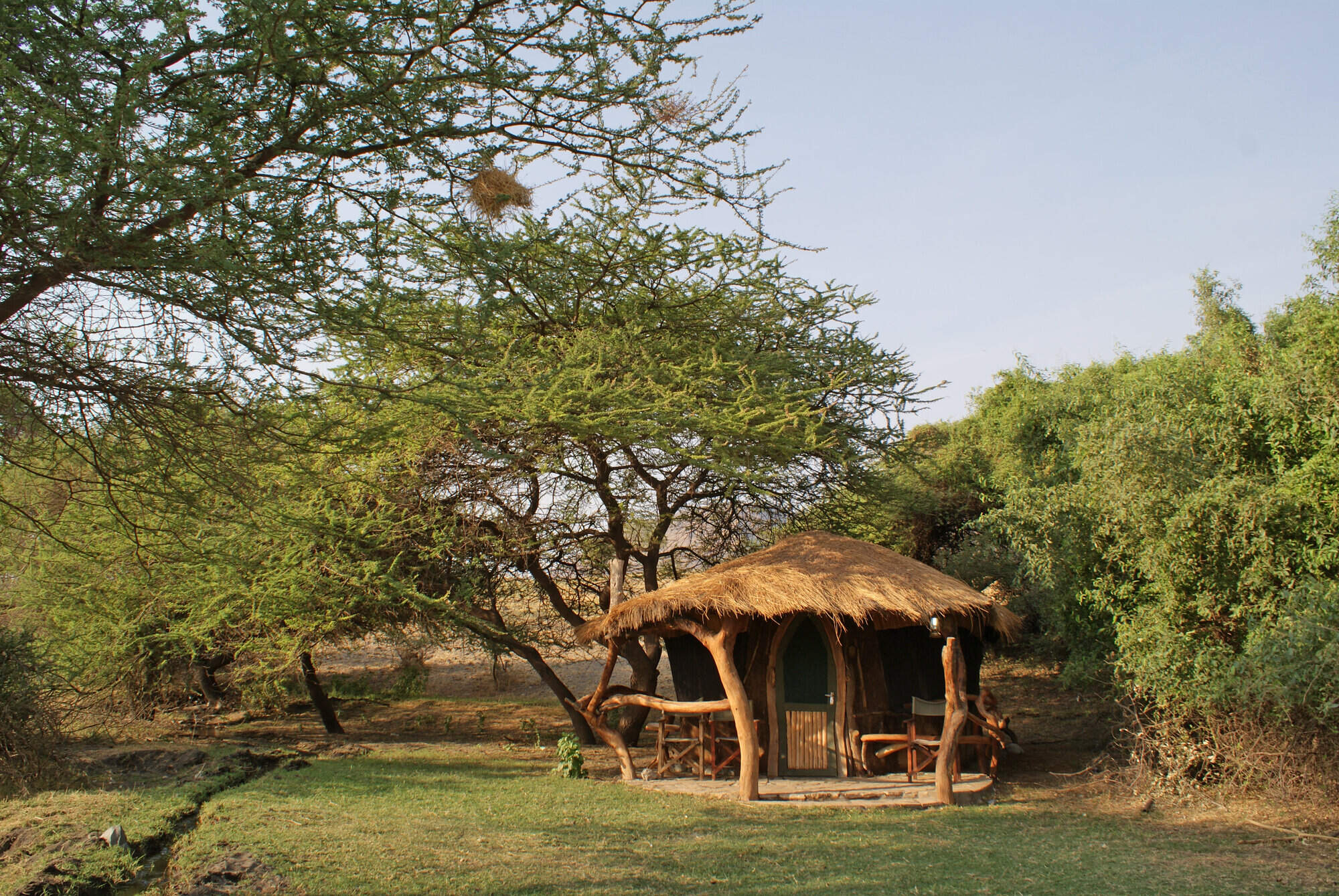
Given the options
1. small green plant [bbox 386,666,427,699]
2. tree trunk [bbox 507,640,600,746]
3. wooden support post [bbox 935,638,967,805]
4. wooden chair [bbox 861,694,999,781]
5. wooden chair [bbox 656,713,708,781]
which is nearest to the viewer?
wooden support post [bbox 935,638,967,805]

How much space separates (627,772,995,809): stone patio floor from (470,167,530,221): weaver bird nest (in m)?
6.91

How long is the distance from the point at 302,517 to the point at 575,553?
5.51 meters

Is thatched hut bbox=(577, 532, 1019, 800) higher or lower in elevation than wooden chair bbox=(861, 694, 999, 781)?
→ higher

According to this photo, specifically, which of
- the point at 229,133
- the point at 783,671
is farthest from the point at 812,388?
the point at 229,133

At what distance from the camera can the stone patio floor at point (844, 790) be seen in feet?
32.0

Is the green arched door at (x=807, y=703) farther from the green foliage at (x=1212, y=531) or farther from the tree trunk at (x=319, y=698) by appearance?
the tree trunk at (x=319, y=698)

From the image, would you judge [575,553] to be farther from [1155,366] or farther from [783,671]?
[1155,366]

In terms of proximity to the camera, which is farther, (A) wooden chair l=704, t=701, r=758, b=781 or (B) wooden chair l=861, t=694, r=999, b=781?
(A) wooden chair l=704, t=701, r=758, b=781

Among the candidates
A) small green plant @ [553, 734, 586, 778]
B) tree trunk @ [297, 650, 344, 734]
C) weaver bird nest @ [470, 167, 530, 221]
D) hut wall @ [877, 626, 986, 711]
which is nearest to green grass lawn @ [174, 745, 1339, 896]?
small green plant @ [553, 734, 586, 778]

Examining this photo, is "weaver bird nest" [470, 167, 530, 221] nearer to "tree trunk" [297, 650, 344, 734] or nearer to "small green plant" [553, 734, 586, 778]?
"small green plant" [553, 734, 586, 778]

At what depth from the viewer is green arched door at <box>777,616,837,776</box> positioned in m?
11.6

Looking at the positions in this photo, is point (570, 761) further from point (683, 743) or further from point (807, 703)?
point (807, 703)

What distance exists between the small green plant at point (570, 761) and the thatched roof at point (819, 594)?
1404 millimetres

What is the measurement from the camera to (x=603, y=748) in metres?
14.8
